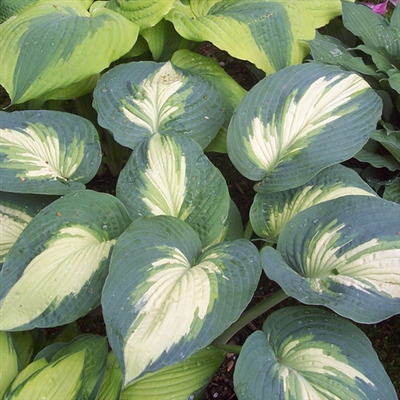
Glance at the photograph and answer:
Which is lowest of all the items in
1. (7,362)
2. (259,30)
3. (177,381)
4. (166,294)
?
(177,381)

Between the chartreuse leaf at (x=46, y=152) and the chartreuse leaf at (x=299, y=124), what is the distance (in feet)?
0.96

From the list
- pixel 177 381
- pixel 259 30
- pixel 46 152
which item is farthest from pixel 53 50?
pixel 177 381

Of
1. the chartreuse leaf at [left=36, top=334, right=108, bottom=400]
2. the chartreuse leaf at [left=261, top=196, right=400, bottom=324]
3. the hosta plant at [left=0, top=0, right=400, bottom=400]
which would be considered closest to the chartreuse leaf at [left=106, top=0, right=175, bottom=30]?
the hosta plant at [left=0, top=0, right=400, bottom=400]

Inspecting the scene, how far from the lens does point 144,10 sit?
3.70 ft

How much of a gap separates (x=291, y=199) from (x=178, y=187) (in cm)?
23

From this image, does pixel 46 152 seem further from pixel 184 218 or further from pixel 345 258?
pixel 345 258

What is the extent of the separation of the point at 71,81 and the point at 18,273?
0.44 meters

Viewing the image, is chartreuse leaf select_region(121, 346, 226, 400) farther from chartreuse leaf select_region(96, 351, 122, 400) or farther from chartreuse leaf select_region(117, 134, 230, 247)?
chartreuse leaf select_region(117, 134, 230, 247)

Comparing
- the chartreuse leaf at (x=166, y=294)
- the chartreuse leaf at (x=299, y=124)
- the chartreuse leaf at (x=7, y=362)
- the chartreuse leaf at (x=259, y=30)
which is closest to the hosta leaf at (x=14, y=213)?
the chartreuse leaf at (x=7, y=362)

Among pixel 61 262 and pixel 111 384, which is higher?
pixel 61 262

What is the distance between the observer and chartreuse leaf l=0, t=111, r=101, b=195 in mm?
880

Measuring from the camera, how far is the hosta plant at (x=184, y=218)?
72 centimetres

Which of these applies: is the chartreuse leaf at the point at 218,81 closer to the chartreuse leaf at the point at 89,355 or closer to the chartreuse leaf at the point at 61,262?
the chartreuse leaf at the point at 61,262

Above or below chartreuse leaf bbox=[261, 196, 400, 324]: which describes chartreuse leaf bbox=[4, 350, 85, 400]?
below
